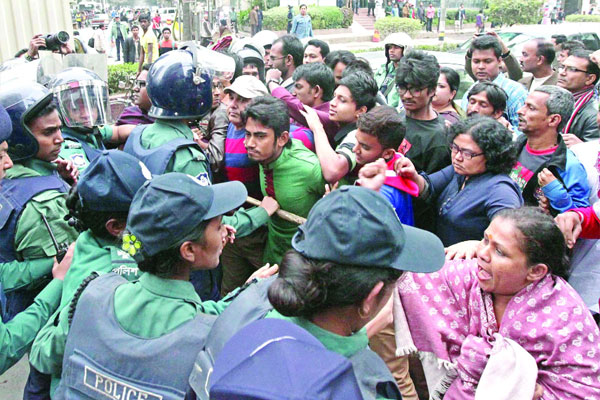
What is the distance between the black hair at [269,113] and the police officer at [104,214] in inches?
39.8

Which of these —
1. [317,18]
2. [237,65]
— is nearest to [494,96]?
[237,65]

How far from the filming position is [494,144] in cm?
289

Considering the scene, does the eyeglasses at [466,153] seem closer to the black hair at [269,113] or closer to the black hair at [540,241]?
the black hair at [540,241]

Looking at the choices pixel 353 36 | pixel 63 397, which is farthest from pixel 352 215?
pixel 353 36

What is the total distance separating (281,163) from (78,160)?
1.27 m

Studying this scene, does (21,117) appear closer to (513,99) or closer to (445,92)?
(445,92)

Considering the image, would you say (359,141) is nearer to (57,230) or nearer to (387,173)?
(387,173)

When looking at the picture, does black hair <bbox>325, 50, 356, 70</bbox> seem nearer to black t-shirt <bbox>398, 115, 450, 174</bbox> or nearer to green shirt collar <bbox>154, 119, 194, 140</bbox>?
black t-shirt <bbox>398, 115, 450, 174</bbox>

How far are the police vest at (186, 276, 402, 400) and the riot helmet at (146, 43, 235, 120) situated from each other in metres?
1.81

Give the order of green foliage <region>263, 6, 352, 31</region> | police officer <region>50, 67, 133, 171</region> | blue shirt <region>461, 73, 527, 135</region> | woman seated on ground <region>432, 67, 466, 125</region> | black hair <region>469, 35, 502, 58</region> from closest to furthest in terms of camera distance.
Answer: police officer <region>50, 67, 133, 171</region>
woman seated on ground <region>432, 67, 466, 125</region>
blue shirt <region>461, 73, 527, 135</region>
black hair <region>469, 35, 502, 58</region>
green foliage <region>263, 6, 352, 31</region>

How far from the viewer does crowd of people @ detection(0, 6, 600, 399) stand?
4.97 feet

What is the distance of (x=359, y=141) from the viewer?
308 cm

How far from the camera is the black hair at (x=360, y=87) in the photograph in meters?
3.73

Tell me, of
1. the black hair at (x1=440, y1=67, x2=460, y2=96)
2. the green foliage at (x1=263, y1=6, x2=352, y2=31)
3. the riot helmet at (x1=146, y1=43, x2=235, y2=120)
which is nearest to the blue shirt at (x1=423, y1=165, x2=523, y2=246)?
the riot helmet at (x1=146, y1=43, x2=235, y2=120)
